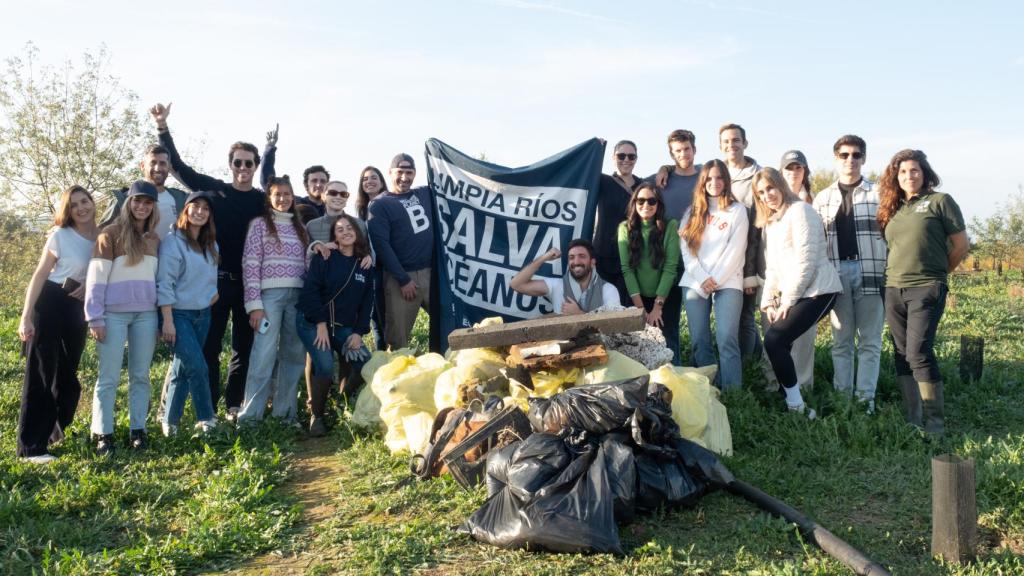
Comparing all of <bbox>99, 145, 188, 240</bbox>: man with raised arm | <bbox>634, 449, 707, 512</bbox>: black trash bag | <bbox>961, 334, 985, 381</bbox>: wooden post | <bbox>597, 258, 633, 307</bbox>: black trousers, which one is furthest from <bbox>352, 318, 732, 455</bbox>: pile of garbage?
<bbox>961, 334, 985, 381</bbox>: wooden post

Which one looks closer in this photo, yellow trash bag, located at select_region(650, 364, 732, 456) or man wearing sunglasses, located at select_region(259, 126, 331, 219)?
yellow trash bag, located at select_region(650, 364, 732, 456)

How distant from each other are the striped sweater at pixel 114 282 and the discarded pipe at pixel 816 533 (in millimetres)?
4058

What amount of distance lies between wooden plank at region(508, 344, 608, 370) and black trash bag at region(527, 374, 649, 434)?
2.56 ft

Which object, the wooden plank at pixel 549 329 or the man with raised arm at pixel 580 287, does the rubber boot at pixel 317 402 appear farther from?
the man with raised arm at pixel 580 287

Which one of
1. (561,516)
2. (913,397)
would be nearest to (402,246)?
(561,516)

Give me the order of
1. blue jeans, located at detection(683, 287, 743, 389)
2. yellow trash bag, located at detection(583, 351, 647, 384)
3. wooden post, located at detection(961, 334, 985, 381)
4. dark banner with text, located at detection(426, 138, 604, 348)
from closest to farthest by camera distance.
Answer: yellow trash bag, located at detection(583, 351, 647, 384)
blue jeans, located at detection(683, 287, 743, 389)
dark banner with text, located at detection(426, 138, 604, 348)
wooden post, located at detection(961, 334, 985, 381)

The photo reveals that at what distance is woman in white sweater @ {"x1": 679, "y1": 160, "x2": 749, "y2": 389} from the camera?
6145 mm

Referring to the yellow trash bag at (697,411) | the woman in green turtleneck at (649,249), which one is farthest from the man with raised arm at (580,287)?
the yellow trash bag at (697,411)

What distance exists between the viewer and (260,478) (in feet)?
16.8

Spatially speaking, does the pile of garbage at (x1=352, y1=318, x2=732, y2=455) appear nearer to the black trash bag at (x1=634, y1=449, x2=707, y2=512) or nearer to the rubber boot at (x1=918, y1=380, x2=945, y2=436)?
→ the black trash bag at (x1=634, y1=449, x2=707, y2=512)

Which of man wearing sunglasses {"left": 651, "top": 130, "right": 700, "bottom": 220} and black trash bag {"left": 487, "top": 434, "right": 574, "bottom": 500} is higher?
man wearing sunglasses {"left": 651, "top": 130, "right": 700, "bottom": 220}

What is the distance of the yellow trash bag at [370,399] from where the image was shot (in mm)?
6105

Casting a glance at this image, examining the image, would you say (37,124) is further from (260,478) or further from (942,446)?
(942,446)

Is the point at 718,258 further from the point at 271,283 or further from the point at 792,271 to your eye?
the point at 271,283
